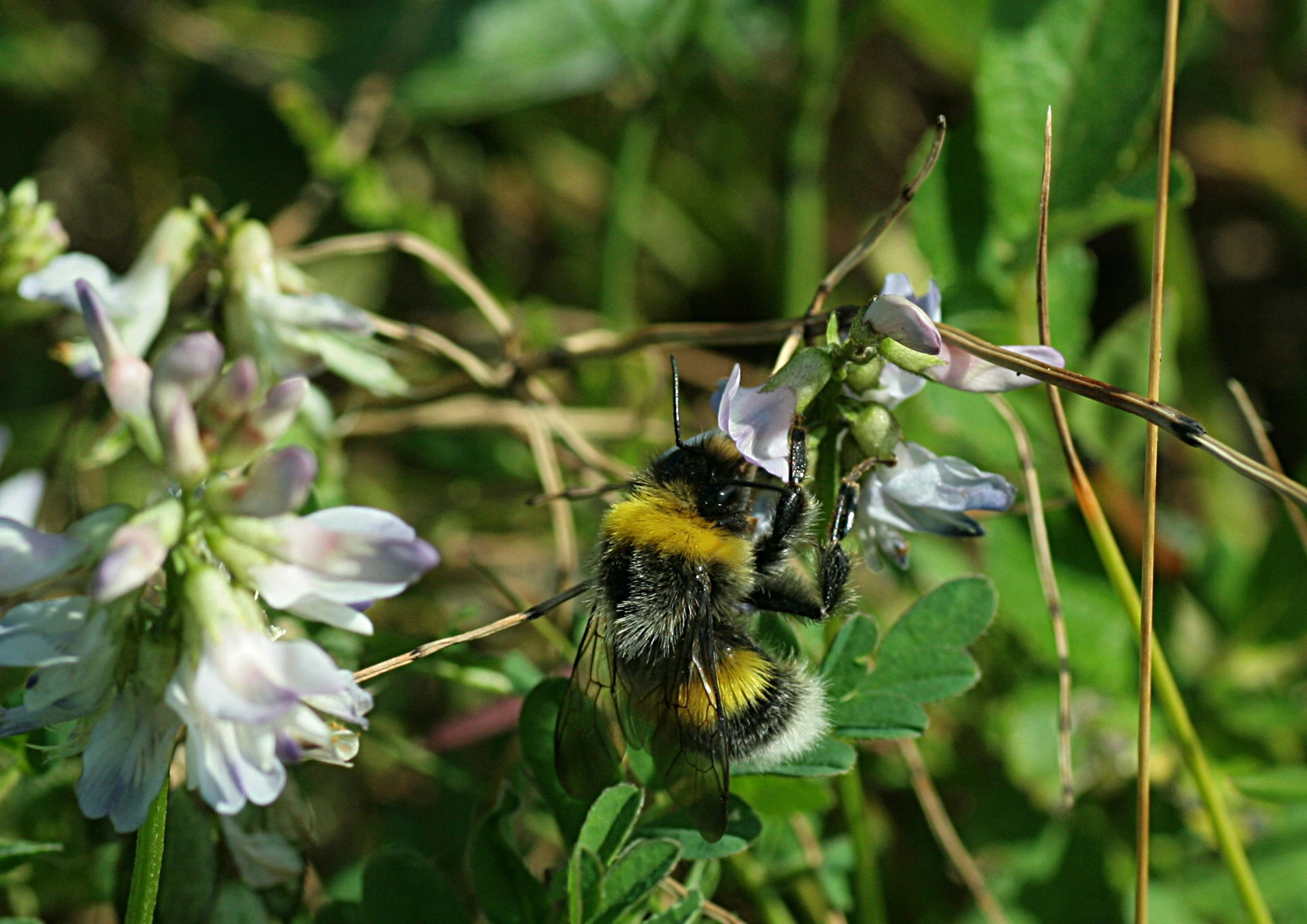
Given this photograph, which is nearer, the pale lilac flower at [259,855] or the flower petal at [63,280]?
the pale lilac flower at [259,855]

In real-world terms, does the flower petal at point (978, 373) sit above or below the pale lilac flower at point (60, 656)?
above

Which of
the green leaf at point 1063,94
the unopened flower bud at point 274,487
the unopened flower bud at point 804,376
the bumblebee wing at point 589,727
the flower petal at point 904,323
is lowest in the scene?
the bumblebee wing at point 589,727

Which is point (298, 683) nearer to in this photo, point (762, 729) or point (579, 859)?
point (579, 859)

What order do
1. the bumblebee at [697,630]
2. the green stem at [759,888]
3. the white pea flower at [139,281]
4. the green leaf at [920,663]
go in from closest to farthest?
the bumblebee at [697,630], the green leaf at [920,663], the green stem at [759,888], the white pea flower at [139,281]

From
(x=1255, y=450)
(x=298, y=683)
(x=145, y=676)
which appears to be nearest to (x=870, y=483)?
(x=298, y=683)

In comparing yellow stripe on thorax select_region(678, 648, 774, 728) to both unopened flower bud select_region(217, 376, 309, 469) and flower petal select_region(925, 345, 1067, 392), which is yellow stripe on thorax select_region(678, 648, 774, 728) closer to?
flower petal select_region(925, 345, 1067, 392)

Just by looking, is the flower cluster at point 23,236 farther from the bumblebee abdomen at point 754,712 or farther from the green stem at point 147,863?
the bumblebee abdomen at point 754,712

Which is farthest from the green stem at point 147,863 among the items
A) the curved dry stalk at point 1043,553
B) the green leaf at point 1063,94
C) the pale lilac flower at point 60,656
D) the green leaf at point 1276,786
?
the green leaf at point 1063,94

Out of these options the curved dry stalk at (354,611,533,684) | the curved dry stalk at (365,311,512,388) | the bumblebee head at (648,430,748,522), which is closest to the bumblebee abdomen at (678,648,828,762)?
the bumblebee head at (648,430,748,522)
